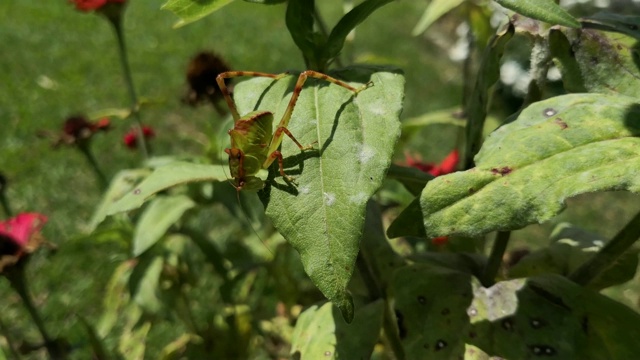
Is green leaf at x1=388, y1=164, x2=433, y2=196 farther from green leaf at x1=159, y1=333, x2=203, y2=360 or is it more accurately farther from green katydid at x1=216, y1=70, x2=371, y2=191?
green leaf at x1=159, y1=333, x2=203, y2=360

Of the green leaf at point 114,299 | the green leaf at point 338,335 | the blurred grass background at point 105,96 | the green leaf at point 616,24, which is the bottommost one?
the blurred grass background at point 105,96

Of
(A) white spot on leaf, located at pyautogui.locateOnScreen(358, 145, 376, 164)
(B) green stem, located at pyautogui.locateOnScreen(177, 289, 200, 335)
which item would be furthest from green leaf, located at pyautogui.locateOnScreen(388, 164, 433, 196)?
(B) green stem, located at pyautogui.locateOnScreen(177, 289, 200, 335)

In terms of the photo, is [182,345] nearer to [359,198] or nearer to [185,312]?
[185,312]

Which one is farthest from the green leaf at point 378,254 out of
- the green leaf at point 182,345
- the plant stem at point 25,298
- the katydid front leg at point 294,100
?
the plant stem at point 25,298

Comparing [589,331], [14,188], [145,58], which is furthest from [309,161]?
[145,58]

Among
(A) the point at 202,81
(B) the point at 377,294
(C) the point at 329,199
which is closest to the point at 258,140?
(C) the point at 329,199

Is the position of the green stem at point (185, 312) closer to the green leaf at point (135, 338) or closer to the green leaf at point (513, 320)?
the green leaf at point (135, 338)
